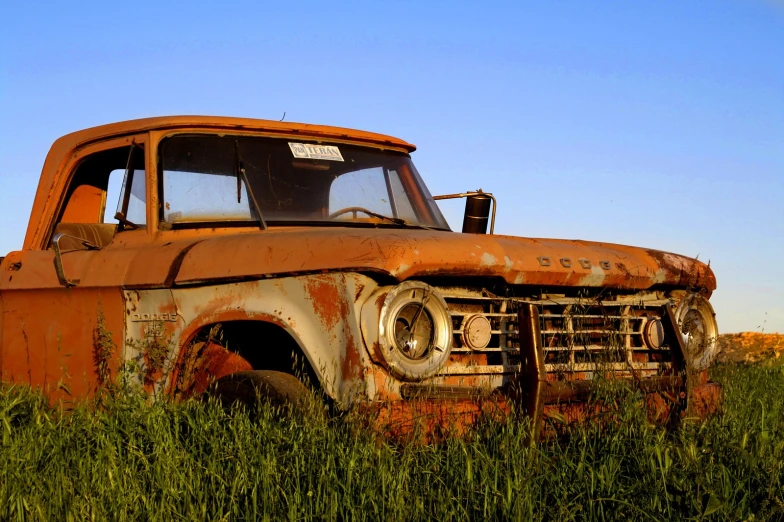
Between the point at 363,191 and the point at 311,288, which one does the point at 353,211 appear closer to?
the point at 363,191

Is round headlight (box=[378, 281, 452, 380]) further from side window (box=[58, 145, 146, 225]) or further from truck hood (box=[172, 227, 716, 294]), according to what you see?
side window (box=[58, 145, 146, 225])

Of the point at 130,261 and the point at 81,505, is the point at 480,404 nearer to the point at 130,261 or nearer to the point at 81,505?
the point at 81,505

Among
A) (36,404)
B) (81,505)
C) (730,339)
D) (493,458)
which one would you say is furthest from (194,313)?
(730,339)

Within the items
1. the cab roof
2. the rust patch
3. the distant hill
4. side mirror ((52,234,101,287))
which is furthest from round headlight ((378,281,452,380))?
the distant hill

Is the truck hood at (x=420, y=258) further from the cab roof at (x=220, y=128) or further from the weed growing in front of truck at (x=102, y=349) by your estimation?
the cab roof at (x=220, y=128)

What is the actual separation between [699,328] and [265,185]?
2255mm

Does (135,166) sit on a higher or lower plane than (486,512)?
higher

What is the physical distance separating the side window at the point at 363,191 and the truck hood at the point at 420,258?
3.54ft

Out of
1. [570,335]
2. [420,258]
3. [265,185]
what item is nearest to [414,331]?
[420,258]

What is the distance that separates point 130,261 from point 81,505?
1644 mm

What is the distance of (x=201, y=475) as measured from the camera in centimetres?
337

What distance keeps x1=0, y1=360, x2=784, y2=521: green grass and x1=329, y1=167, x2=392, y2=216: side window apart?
1634mm

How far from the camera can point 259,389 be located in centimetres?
377

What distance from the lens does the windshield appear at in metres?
4.71
